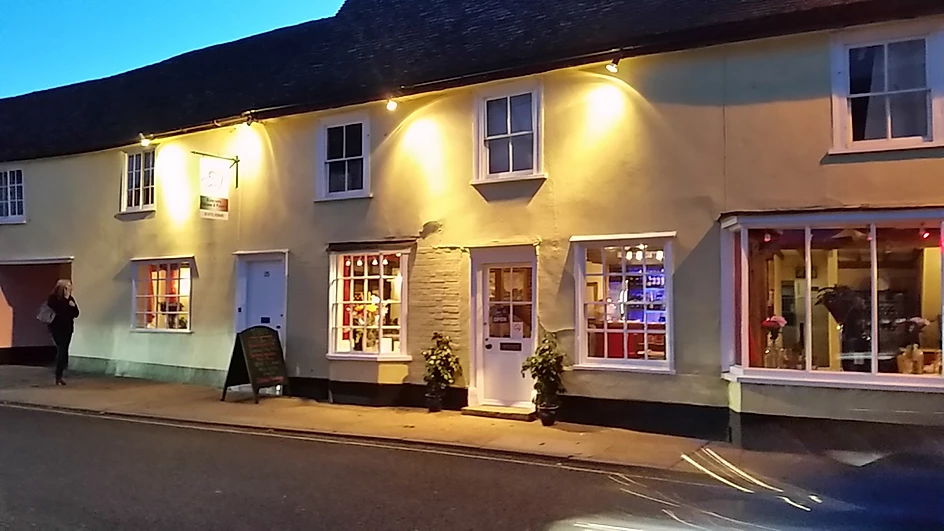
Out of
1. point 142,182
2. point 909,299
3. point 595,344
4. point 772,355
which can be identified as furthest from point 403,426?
point 142,182

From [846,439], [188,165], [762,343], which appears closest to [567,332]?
[762,343]

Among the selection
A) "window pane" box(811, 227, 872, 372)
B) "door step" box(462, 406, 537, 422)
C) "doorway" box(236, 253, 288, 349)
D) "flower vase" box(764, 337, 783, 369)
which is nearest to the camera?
"window pane" box(811, 227, 872, 372)

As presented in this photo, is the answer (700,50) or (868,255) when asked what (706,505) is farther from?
(700,50)

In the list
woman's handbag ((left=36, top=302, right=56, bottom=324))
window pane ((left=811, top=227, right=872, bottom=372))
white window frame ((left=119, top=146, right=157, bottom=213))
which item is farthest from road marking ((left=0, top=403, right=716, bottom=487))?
white window frame ((left=119, top=146, right=157, bottom=213))

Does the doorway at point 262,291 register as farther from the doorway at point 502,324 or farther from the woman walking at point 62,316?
the doorway at point 502,324

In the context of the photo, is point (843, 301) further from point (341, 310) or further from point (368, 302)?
point (341, 310)

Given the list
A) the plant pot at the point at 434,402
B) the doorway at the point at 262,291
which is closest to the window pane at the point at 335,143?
the doorway at the point at 262,291

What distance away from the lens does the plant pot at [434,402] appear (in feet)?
42.7

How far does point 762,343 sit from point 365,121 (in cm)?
751

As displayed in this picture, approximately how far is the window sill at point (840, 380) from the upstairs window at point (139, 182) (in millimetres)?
12607

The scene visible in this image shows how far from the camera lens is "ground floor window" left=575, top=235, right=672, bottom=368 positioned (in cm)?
1136

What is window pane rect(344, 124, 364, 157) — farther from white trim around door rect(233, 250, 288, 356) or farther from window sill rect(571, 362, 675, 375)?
window sill rect(571, 362, 675, 375)

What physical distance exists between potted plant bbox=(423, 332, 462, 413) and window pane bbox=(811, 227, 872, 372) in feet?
17.5

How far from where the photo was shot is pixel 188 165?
55.0 ft
